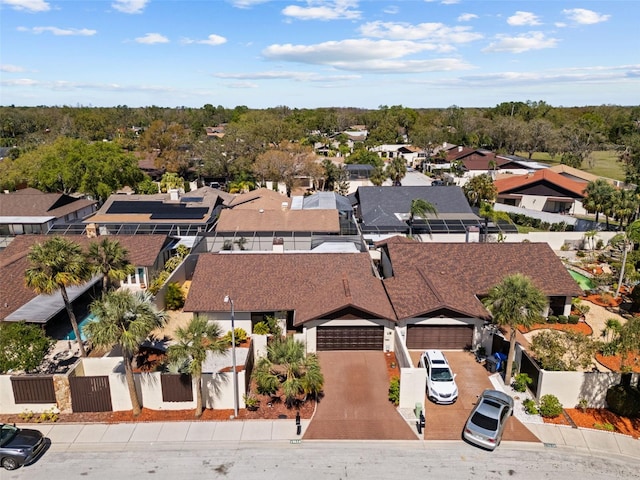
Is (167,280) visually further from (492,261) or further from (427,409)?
(492,261)

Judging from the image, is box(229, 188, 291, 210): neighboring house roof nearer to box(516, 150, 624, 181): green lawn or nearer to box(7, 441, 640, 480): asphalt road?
box(7, 441, 640, 480): asphalt road

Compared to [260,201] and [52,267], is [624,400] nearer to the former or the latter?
[52,267]

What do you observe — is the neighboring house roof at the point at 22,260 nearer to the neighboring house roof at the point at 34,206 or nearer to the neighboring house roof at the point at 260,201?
the neighboring house roof at the point at 34,206

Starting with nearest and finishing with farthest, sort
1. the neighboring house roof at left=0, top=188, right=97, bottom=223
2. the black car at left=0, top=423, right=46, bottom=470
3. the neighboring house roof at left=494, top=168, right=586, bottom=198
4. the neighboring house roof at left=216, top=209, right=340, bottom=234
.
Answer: the black car at left=0, top=423, right=46, bottom=470, the neighboring house roof at left=216, top=209, right=340, bottom=234, the neighboring house roof at left=0, top=188, right=97, bottom=223, the neighboring house roof at left=494, top=168, right=586, bottom=198

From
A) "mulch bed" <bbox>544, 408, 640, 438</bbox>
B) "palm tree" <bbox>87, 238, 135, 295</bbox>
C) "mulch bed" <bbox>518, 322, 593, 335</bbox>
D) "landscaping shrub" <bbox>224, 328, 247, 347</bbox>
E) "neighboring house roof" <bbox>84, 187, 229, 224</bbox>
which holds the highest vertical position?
"palm tree" <bbox>87, 238, 135, 295</bbox>

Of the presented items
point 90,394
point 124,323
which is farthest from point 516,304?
point 90,394

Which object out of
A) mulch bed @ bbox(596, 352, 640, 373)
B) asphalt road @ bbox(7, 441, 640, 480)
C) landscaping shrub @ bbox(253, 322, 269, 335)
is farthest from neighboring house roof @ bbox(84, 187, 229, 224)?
mulch bed @ bbox(596, 352, 640, 373)

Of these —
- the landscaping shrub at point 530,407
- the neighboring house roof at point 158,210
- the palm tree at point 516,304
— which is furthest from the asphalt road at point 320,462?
the neighboring house roof at point 158,210

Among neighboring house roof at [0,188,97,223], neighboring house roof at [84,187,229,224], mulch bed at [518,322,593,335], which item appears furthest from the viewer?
neighboring house roof at [0,188,97,223]
